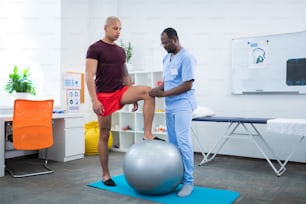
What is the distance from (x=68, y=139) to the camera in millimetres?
4746

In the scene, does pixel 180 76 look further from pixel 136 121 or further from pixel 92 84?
pixel 136 121

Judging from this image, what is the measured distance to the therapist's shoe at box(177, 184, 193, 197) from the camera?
292 centimetres

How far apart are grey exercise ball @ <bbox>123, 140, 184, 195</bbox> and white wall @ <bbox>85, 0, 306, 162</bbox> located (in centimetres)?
243

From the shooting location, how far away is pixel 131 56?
591 cm

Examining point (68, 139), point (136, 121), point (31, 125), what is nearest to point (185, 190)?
point (31, 125)

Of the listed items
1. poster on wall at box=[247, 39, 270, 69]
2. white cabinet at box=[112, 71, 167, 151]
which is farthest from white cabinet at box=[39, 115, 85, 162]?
poster on wall at box=[247, 39, 270, 69]

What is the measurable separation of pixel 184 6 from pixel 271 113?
236 cm

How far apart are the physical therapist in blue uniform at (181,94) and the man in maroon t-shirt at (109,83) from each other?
19 centimetres

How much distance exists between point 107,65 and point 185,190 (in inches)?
56.4

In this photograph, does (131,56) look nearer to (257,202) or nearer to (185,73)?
(185,73)

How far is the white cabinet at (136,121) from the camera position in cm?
538

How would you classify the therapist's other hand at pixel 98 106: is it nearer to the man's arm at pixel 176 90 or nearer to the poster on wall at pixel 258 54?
the man's arm at pixel 176 90

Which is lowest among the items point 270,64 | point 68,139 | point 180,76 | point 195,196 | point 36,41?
point 195,196

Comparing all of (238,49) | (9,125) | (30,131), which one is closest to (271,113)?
(238,49)
